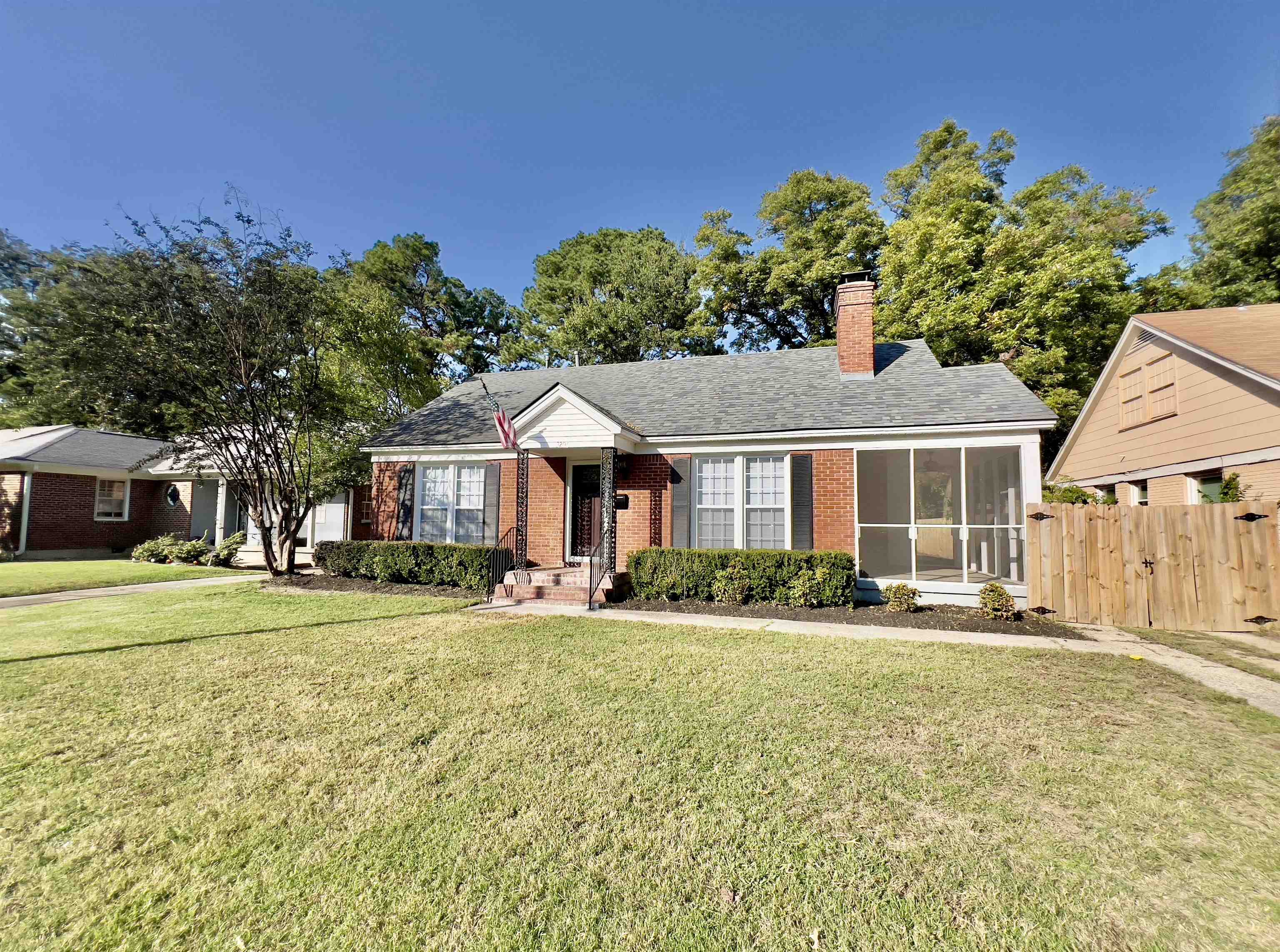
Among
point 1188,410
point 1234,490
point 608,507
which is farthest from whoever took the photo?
point 1188,410

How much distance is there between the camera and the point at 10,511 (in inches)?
648

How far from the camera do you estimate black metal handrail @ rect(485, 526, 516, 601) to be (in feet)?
34.6

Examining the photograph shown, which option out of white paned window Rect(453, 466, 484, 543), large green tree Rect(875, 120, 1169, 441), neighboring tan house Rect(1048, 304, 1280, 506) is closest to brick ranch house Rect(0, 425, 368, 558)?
white paned window Rect(453, 466, 484, 543)

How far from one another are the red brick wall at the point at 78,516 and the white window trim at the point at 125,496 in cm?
3

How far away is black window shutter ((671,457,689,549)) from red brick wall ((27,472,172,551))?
62.9 ft

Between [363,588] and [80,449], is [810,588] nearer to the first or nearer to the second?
[363,588]

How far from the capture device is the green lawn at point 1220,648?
19.6ft

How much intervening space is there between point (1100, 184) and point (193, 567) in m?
35.9

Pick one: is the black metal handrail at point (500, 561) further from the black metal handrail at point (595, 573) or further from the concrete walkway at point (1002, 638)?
the black metal handrail at point (595, 573)

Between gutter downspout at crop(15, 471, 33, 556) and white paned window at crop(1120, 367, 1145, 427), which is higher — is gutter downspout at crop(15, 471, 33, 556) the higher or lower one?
the lower one

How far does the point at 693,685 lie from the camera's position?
5.22 meters

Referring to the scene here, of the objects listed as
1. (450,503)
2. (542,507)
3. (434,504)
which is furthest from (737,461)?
(434,504)

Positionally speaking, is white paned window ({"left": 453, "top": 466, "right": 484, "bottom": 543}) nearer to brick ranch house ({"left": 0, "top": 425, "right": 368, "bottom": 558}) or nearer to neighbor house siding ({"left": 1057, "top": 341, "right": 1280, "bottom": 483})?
brick ranch house ({"left": 0, "top": 425, "right": 368, "bottom": 558})

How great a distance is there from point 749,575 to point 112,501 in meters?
22.6
